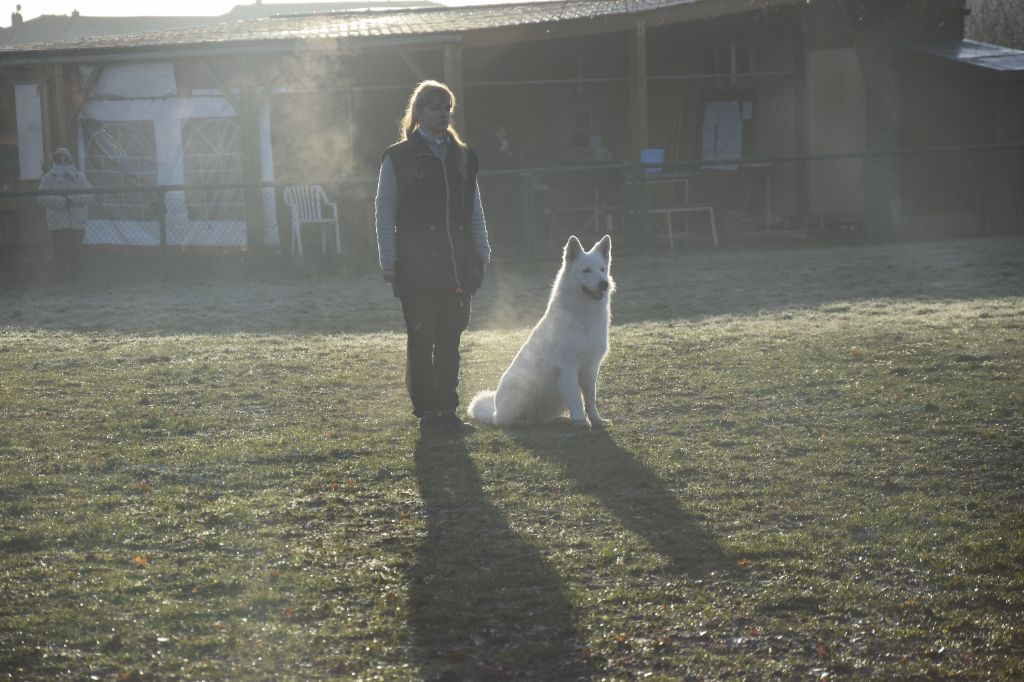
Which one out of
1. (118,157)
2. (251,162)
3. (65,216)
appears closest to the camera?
(65,216)

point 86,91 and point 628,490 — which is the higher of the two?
point 86,91

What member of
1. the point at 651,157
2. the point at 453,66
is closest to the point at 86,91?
the point at 453,66

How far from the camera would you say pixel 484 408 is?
310 inches

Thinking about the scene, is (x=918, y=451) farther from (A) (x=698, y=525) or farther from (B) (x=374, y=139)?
(B) (x=374, y=139)

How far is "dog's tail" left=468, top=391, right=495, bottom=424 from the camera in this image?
7809mm

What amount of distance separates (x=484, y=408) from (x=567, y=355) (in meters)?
0.70

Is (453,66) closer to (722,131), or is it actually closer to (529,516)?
(722,131)

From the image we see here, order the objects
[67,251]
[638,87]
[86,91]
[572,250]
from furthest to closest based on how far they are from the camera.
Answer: [86,91]
[638,87]
[67,251]
[572,250]

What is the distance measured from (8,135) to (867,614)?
21.7 metres

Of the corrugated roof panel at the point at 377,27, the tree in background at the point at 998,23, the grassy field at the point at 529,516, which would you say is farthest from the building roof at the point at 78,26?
the grassy field at the point at 529,516

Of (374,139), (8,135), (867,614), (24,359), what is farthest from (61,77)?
(867,614)

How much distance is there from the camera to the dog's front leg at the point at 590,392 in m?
7.57

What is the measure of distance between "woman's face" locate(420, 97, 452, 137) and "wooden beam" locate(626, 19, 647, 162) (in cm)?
1340

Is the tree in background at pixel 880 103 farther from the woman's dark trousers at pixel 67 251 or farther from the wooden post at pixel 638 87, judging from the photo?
the woman's dark trousers at pixel 67 251
